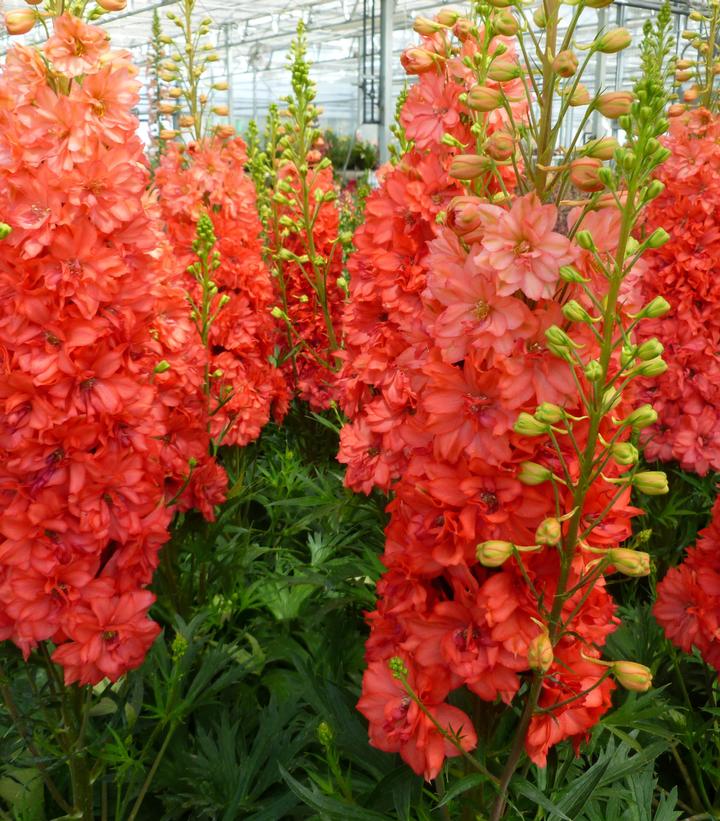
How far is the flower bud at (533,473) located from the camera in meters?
1.27

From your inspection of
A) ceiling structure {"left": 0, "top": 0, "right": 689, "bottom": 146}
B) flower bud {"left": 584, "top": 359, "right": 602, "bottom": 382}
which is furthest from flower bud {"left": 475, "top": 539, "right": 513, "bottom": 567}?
ceiling structure {"left": 0, "top": 0, "right": 689, "bottom": 146}

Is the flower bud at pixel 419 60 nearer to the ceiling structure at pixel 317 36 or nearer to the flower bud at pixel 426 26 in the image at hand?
the flower bud at pixel 426 26

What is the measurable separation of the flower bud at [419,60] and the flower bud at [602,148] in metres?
0.99

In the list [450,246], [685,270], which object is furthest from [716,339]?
[450,246]

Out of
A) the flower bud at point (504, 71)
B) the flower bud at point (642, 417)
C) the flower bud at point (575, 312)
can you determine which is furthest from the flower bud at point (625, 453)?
the flower bud at point (504, 71)

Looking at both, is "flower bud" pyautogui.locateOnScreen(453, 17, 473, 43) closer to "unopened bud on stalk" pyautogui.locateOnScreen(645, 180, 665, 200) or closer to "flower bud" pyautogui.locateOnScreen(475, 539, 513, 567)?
"unopened bud on stalk" pyautogui.locateOnScreen(645, 180, 665, 200)

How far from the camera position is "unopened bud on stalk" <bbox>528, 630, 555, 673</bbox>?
1277 millimetres

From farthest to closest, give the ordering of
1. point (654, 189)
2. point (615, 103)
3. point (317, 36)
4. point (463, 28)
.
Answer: point (317, 36)
point (463, 28)
point (615, 103)
point (654, 189)

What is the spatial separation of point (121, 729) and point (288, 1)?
1897cm

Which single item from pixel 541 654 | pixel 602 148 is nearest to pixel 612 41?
pixel 602 148

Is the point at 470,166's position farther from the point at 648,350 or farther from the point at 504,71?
the point at 648,350

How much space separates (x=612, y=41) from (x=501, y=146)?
28 cm

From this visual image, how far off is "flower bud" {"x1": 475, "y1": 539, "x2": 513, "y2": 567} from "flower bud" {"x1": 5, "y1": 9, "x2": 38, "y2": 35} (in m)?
1.53

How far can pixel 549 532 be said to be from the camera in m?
1.24
